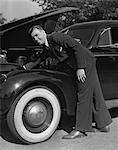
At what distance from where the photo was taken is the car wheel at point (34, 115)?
13.0 ft

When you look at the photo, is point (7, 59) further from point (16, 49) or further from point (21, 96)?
point (21, 96)

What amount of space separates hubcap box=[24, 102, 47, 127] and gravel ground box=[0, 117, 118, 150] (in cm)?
→ 28

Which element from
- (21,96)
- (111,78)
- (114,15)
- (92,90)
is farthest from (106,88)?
(114,15)

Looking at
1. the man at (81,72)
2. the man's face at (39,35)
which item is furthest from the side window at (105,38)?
the man's face at (39,35)

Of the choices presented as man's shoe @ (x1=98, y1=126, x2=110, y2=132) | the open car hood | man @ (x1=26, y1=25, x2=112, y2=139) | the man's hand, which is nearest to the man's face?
man @ (x1=26, y1=25, x2=112, y2=139)

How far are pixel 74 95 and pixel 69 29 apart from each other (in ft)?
4.82

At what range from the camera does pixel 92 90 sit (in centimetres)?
422

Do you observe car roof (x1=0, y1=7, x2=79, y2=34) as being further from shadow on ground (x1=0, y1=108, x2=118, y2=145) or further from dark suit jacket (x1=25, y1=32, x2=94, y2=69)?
shadow on ground (x1=0, y1=108, x2=118, y2=145)

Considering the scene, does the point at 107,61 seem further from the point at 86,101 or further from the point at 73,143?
the point at 73,143

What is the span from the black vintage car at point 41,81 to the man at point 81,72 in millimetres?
177

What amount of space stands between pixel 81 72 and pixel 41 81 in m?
0.51

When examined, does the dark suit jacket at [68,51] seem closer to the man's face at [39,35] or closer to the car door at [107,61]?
the man's face at [39,35]

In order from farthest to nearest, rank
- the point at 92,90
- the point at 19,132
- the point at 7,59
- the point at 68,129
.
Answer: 1. the point at 7,59
2. the point at 68,129
3. the point at 92,90
4. the point at 19,132

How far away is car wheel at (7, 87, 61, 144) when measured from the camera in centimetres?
396
